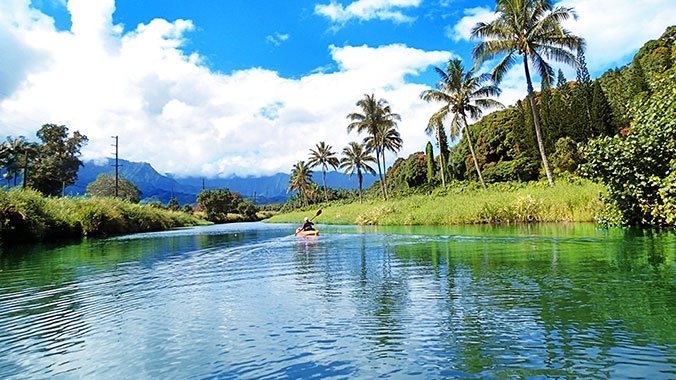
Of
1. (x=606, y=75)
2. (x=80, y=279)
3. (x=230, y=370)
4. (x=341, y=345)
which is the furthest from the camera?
(x=606, y=75)

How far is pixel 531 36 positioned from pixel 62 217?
31334mm

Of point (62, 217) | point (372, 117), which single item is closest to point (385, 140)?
point (372, 117)

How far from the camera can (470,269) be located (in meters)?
8.21

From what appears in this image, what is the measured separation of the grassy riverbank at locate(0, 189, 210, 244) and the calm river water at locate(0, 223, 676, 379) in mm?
14233

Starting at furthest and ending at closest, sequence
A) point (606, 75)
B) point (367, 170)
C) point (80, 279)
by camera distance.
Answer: point (606, 75), point (367, 170), point (80, 279)

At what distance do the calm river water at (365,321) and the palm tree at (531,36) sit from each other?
58.2ft

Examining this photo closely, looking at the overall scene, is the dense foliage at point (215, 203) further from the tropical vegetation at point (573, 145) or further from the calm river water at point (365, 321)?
the calm river water at point (365, 321)

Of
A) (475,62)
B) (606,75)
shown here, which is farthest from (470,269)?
(606,75)

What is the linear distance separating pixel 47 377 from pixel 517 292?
578 centimetres

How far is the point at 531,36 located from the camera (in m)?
24.1

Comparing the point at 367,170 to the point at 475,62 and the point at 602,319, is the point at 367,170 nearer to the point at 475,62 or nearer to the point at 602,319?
the point at 475,62

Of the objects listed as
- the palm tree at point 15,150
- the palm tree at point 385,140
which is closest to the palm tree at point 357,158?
the palm tree at point 385,140

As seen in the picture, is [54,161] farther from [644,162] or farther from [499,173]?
[644,162]

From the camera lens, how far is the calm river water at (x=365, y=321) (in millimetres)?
3604
